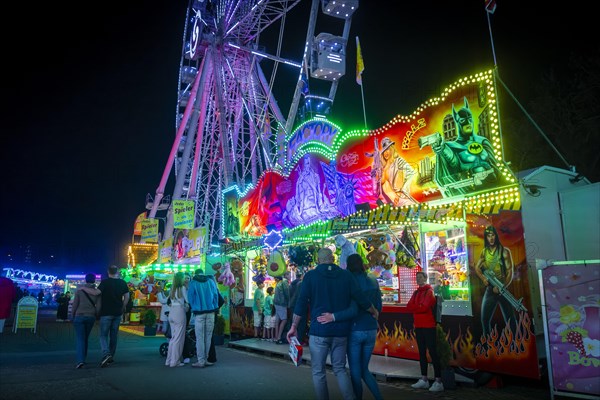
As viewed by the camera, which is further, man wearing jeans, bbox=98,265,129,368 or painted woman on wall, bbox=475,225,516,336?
man wearing jeans, bbox=98,265,129,368

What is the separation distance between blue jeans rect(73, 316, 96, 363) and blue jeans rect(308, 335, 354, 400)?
5325mm

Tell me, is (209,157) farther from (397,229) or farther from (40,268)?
(40,268)

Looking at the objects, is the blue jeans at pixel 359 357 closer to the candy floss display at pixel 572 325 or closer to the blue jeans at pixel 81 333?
the candy floss display at pixel 572 325

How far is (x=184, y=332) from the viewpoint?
8.64 metres

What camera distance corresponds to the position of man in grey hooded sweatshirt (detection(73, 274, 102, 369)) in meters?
8.09

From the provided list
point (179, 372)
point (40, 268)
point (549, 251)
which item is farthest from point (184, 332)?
point (40, 268)

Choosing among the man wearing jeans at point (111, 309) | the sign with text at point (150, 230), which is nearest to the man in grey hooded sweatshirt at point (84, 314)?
the man wearing jeans at point (111, 309)

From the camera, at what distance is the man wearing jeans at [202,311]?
27.1 feet

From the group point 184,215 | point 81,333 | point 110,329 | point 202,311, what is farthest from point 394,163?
point 184,215

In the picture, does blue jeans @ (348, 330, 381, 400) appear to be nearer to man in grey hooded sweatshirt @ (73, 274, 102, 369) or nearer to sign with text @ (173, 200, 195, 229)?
man in grey hooded sweatshirt @ (73, 274, 102, 369)

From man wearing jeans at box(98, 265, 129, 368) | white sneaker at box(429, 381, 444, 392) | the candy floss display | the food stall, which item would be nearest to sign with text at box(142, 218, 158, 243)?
the food stall

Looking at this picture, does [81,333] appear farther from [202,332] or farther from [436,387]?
[436,387]

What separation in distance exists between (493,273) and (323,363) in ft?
12.6

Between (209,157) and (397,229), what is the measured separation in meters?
21.3
